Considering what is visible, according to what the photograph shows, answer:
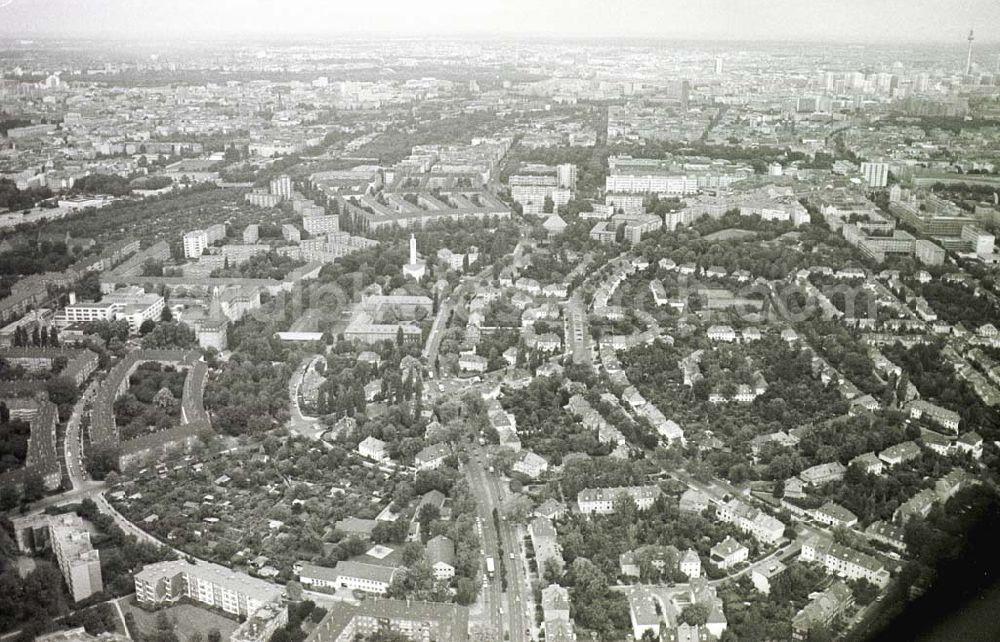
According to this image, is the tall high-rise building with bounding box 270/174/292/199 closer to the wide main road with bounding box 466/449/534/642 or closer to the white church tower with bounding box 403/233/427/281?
the white church tower with bounding box 403/233/427/281

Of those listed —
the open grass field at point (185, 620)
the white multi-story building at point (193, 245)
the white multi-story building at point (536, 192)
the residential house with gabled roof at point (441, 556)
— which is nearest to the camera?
the open grass field at point (185, 620)

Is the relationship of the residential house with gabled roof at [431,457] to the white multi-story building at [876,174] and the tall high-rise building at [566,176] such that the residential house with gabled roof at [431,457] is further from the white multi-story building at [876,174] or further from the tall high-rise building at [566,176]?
the tall high-rise building at [566,176]

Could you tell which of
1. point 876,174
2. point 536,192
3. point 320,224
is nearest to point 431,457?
point 320,224

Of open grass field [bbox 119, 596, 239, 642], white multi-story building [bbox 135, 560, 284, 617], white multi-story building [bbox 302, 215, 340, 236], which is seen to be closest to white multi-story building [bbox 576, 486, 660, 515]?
white multi-story building [bbox 135, 560, 284, 617]

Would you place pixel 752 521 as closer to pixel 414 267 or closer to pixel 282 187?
pixel 414 267

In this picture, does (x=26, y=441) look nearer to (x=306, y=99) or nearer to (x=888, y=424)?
(x=888, y=424)

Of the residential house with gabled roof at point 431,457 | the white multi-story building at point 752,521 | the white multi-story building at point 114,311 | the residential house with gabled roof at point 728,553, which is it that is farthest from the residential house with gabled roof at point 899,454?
the white multi-story building at point 114,311

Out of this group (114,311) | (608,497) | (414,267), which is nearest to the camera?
(608,497)

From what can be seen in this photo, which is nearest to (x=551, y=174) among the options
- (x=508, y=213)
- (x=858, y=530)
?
(x=508, y=213)
